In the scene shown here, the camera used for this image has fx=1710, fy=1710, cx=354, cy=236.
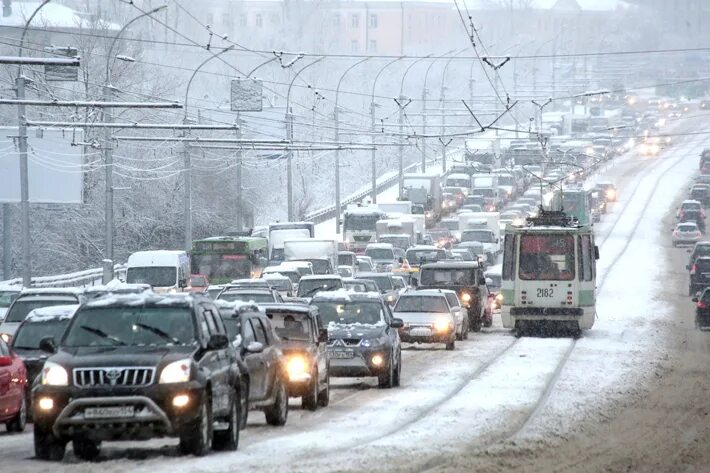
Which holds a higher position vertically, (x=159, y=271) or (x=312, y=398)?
(x=159, y=271)

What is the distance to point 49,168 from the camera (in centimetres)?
6212

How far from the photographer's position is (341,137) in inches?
4813

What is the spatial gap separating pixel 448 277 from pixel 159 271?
868 centimetres

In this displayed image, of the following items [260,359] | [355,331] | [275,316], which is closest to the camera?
[260,359]

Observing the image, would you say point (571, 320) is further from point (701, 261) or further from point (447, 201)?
point (447, 201)

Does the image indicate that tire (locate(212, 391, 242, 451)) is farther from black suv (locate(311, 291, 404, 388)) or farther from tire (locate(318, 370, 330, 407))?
black suv (locate(311, 291, 404, 388))

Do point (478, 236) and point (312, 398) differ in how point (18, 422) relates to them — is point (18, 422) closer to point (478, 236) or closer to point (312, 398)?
point (312, 398)

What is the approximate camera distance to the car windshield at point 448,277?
4803 cm

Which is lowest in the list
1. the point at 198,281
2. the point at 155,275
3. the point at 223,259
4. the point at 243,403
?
the point at 198,281

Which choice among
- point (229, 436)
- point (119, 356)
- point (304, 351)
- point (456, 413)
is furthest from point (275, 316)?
point (119, 356)

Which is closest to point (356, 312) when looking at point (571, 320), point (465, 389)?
point (465, 389)

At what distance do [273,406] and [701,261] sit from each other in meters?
41.6

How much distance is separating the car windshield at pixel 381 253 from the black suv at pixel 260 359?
159ft

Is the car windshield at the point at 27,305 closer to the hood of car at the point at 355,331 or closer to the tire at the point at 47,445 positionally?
the hood of car at the point at 355,331
